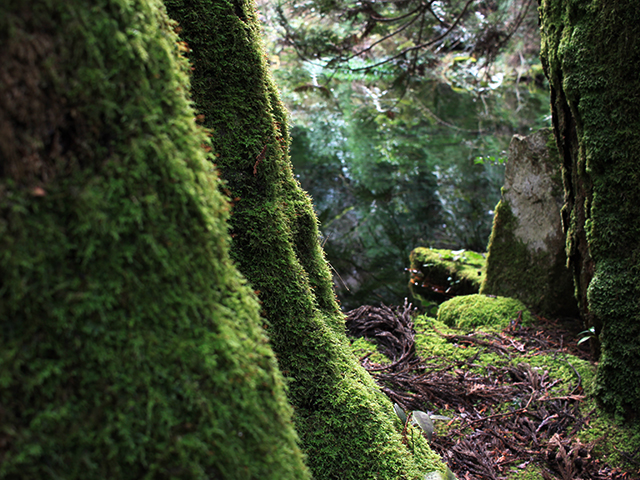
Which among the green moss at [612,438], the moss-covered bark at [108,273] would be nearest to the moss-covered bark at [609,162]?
the green moss at [612,438]

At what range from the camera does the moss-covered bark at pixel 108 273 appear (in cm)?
62

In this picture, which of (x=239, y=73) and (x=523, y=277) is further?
(x=523, y=277)

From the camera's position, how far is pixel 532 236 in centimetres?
406

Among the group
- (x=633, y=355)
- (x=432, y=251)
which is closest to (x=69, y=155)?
(x=633, y=355)

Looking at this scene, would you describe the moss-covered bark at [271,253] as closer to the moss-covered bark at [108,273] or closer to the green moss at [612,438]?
the moss-covered bark at [108,273]

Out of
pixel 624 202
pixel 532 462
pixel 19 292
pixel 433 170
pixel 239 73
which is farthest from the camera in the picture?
pixel 433 170

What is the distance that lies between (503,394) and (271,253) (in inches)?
87.4

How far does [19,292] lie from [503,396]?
2.93 meters

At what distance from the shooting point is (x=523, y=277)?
160 inches

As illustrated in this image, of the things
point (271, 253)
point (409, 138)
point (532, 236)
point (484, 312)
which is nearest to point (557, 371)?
point (484, 312)

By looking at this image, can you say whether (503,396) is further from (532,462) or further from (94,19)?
(94,19)

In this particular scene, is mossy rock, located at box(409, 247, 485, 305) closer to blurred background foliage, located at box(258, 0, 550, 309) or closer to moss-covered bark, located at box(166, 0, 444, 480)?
blurred background foliage, located at box(258, 0, 550, 309)

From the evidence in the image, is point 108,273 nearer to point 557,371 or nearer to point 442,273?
point 557,371

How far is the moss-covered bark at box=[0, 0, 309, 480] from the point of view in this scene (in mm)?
621
